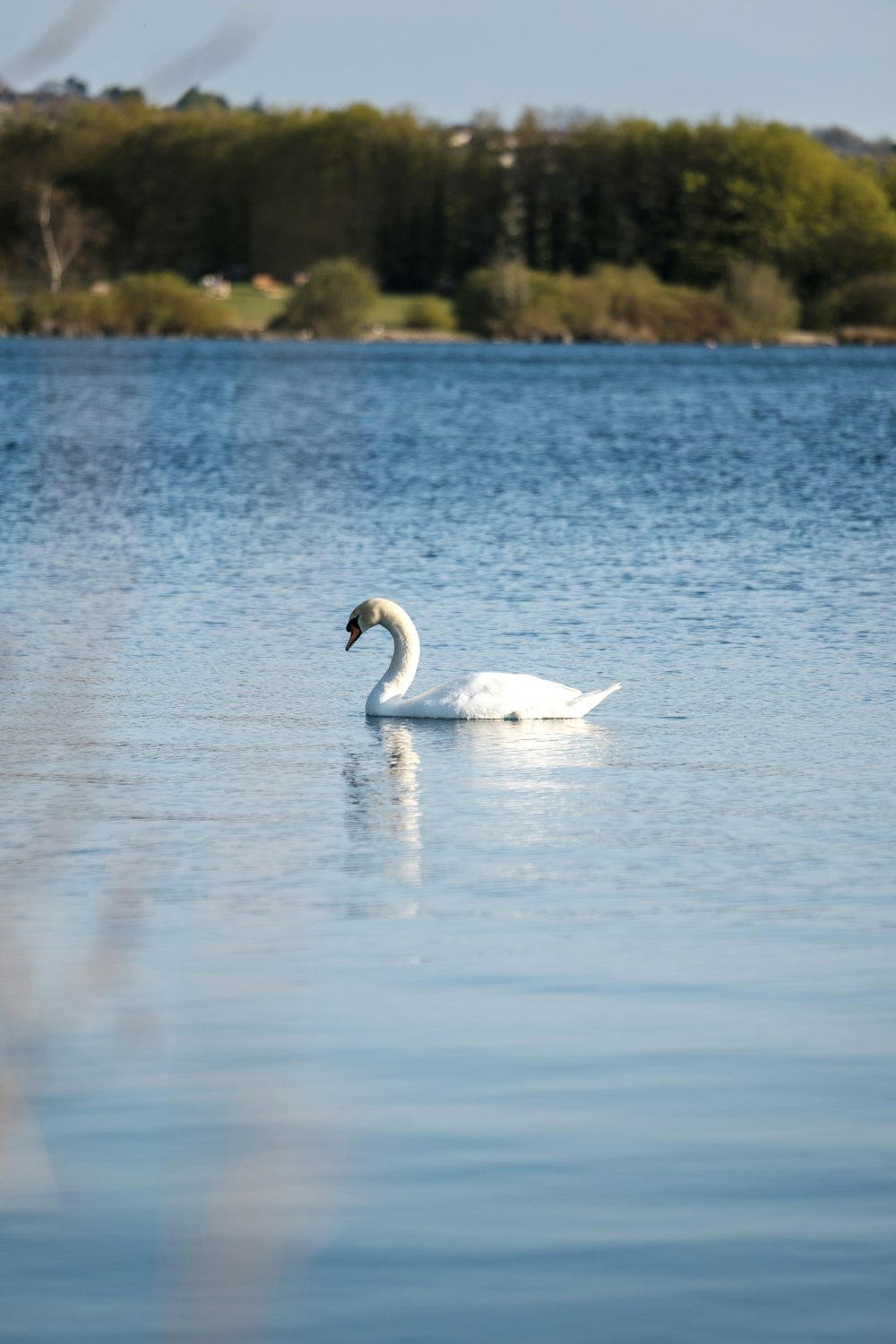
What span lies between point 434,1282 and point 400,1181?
623 mm

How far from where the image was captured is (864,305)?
133 meters

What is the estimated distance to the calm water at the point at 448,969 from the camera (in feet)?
17.3

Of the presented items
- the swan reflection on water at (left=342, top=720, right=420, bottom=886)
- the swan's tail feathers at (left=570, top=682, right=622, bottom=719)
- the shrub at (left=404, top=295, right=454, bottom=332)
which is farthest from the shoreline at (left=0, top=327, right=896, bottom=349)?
the swan reflection on water at (left=342, top=720, right=420, bottom=886)

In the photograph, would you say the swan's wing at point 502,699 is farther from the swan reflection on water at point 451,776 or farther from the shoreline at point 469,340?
the shoreline at point 469,340

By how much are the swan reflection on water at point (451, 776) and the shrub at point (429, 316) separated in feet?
403

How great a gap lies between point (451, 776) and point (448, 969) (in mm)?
3808

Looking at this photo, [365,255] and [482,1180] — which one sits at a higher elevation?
[365,255]

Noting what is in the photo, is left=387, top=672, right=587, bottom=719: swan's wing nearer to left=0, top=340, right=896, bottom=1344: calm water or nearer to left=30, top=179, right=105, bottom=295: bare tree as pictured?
left=0, top=340, right=896, bottom=1344: calm water

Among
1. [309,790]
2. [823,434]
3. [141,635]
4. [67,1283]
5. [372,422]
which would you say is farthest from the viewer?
[372,422]

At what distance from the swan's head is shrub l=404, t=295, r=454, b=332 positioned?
12066cm

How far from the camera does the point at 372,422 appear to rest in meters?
53.9

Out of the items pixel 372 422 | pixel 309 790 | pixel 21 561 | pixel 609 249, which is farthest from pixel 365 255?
pixel 309 790

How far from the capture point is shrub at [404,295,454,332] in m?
135

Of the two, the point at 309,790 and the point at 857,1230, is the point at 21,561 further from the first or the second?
the point at 857,1230
